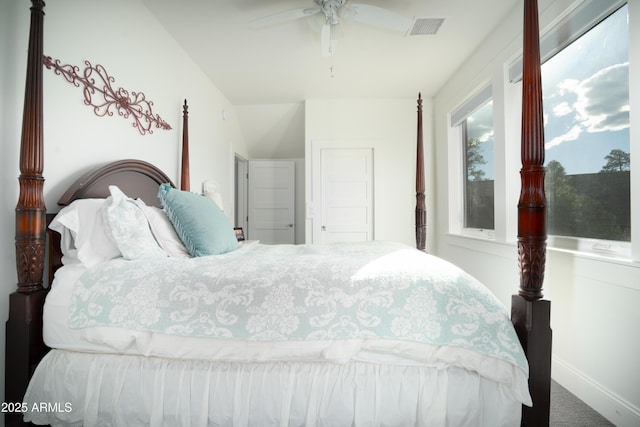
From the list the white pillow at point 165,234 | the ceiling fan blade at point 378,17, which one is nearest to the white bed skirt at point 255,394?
the white pillow at point 165,234

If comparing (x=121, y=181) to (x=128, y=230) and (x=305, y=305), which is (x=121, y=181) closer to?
(x=128, y=230)

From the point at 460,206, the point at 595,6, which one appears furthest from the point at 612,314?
the point at 460,206

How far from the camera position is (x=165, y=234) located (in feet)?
5.39

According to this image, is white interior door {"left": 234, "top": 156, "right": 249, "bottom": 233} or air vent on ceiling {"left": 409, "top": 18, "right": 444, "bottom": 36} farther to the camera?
white interior door {"left": 234, "top": 156, "right": 249, "bottom": 233}

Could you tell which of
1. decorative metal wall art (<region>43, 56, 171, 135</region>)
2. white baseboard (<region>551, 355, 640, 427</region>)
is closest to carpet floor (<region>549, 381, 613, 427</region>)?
white baseboard (<region>551, 355, 640, 427</region>)

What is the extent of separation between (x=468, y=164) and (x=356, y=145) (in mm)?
1465

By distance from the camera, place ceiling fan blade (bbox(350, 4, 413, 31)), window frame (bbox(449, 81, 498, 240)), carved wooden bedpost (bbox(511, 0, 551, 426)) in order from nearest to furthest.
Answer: carved wooden bedpost (bbox(511, 0, 551, 426)) → ceiling fan blade (bbox(350, 4, 413, 31)) → window frame (bbox(449, 81, 498, 240))

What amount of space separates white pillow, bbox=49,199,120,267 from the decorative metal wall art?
728mm

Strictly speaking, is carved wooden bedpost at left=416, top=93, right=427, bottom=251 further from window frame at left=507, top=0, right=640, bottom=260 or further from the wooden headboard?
the wooden headboard

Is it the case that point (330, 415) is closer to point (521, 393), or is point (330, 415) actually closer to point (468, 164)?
point (521, 393)

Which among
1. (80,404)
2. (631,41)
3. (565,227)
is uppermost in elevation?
(631,41)

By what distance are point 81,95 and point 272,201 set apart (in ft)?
11.5

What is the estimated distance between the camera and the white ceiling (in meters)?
2.26

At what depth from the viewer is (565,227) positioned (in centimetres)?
189
